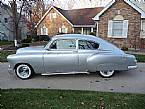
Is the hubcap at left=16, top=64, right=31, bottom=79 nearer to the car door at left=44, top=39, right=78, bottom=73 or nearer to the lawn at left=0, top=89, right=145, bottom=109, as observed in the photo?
the car door at left=44, top=39, right=78, bottom=73

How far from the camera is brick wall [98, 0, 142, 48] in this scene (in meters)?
20.2

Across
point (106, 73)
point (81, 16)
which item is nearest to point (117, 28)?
point (106, 73)

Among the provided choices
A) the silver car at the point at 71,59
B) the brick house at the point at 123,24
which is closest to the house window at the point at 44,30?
the brick house at the point at 123,24

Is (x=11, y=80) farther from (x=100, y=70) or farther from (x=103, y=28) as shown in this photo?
(x=103, y=28)

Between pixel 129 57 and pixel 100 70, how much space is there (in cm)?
112

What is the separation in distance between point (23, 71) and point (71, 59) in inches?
69.2

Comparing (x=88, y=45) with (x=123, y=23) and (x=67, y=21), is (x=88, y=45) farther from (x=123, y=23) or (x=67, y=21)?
(x=67, y=21)

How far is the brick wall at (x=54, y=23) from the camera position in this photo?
116 ft

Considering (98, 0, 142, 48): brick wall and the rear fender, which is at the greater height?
(98, 0, 142, 48): brick wall

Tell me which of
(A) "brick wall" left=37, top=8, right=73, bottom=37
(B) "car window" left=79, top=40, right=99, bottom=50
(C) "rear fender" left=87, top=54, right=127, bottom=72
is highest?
(A) "brick wall" left=37, top=8, right=73, bottom=37

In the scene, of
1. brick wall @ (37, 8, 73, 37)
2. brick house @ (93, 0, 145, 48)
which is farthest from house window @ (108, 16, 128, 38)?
brick wall @ (37, 8, 73, 37)

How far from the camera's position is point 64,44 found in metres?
8.31

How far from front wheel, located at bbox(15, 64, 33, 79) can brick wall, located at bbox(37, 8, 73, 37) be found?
26602mm

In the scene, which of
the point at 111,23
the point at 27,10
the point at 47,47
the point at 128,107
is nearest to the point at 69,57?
the point at 47,47
